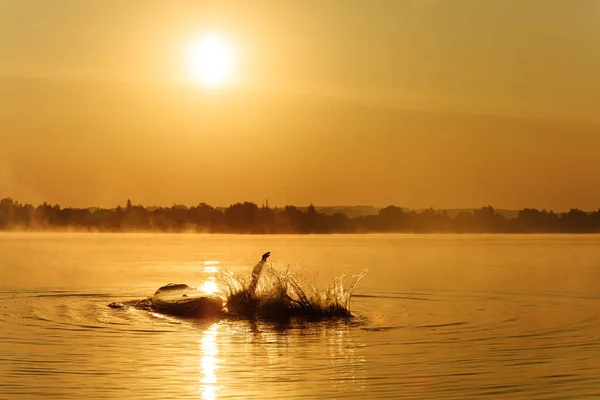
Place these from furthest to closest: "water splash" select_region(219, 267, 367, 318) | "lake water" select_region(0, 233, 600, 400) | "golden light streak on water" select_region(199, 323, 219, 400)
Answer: "water splash" select_region(219, 267, 367, 318) → "lake water" select_region(0, 233, 600, 400) → "golden light streak on water" select_region(199, 323, 219, 400)

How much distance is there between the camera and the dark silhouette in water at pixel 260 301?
94.8 feet

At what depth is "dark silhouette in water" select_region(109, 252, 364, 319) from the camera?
28.9m

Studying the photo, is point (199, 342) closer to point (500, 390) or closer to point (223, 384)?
point (223, 384)

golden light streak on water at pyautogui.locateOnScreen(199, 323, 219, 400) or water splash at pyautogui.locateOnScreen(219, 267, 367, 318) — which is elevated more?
water splash at pyautogui.locateOnScreen(219, 267, 367, 318)

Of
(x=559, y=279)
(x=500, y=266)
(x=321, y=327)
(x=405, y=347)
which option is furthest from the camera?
(x=500, y=266)

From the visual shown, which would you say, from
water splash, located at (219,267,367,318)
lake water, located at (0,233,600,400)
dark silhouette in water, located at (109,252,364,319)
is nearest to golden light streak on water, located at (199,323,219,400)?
lake water, located at (0,233,600,400)

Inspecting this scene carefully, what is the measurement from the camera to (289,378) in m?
18.3

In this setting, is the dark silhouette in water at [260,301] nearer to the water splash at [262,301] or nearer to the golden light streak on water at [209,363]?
the water splash at [262,301]

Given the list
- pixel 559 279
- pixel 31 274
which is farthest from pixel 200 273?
pixel 559 279

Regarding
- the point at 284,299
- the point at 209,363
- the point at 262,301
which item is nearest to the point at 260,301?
the point at 262,301

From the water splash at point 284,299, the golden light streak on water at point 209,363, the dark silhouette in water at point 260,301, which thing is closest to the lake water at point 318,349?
the golden light streak on water at point 209,363

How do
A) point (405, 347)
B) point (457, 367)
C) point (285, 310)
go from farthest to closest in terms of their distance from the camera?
point (285, 310) → point (405, 347) → point (457, 367)

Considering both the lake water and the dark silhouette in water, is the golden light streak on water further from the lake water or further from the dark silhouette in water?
the dark silhouette in water

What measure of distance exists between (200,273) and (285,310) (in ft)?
71.3
